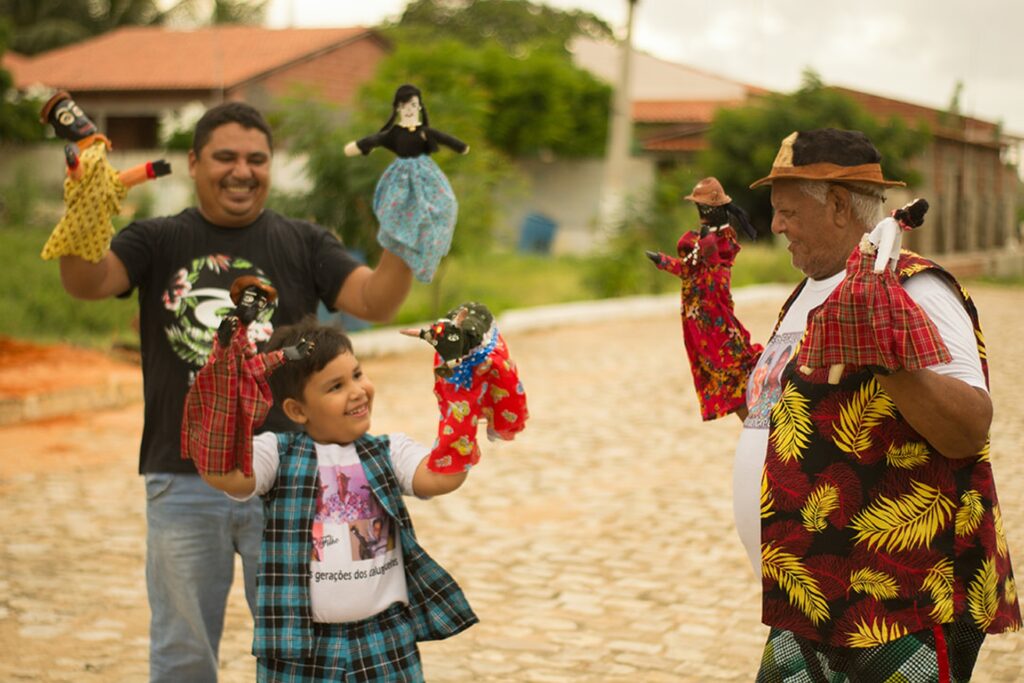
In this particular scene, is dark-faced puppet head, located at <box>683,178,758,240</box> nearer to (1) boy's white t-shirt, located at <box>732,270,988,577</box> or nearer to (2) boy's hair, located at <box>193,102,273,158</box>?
(1) boy's white t-shirt, located at <box>732,270,988,577</box>

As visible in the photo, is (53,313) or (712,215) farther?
(53,313)

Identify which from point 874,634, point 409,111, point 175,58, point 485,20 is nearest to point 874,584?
point 874,634

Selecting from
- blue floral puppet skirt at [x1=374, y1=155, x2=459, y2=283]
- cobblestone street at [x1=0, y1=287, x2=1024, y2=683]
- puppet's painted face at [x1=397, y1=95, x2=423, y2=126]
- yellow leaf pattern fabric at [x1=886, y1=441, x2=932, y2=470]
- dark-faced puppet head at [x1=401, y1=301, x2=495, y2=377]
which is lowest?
cobblestone street at [x1=0, y1=287, x2=1024, y2=683]

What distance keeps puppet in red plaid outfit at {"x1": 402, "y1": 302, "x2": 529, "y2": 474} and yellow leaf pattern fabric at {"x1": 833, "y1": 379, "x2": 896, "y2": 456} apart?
0.74 m

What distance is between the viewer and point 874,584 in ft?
9.33

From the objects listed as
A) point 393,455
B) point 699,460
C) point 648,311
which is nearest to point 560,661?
point 393,455

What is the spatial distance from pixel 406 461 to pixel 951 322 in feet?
4.66

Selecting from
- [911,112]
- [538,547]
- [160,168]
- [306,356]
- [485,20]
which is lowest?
[538,547]

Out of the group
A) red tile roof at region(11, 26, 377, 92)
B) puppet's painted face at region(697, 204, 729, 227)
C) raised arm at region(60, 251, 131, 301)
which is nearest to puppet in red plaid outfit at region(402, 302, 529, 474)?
puppet's painted face at region(697, 204, 729, 227)

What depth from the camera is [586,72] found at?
3728 cm

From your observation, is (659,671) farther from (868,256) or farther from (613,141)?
(613,141)

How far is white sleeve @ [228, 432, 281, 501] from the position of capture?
3.31 metres

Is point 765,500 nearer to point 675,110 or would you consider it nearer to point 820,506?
point 820,506

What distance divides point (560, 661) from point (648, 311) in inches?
581
